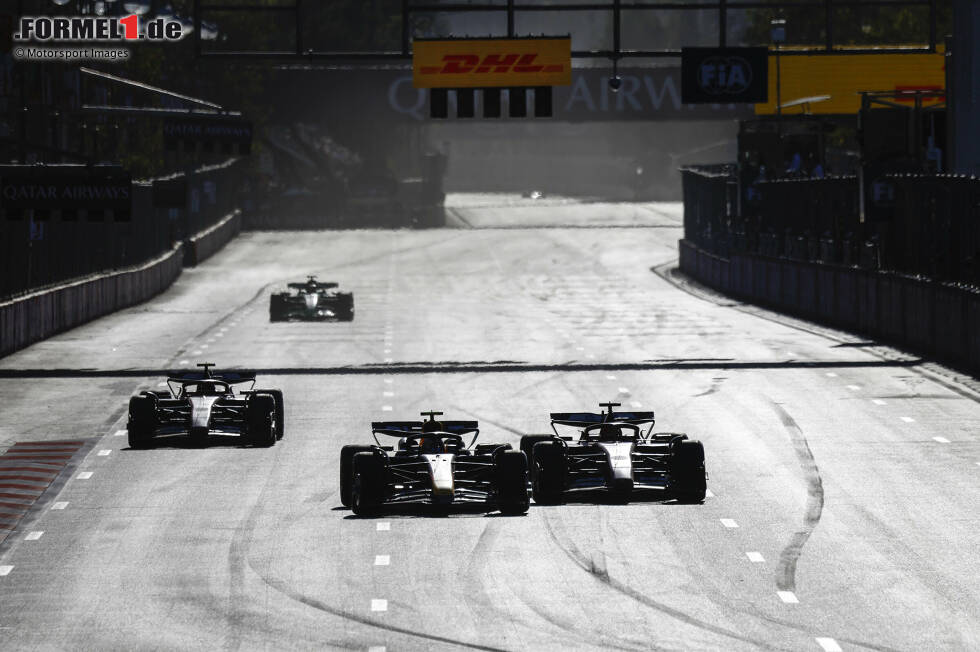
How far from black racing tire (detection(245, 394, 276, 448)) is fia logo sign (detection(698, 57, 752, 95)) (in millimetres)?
17272

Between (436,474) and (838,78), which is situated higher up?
(838,78)

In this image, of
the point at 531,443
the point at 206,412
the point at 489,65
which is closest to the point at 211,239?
the point at 489,65

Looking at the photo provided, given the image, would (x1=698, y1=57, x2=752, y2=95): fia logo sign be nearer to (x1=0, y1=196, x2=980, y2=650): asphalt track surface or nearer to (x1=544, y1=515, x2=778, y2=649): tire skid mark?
(x1=0, y1=196, x2=980, y2=650): asphalt track surface

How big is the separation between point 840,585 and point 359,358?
23575 millimetres

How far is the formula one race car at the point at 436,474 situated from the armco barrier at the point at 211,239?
2074 inches

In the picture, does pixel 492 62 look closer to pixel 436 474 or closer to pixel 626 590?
pixel 436 474

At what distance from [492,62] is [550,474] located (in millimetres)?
20272

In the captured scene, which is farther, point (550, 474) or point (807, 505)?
point (807, 505)

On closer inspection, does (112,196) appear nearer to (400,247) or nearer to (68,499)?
(68,499)

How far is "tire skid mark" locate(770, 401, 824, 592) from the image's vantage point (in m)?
18.2

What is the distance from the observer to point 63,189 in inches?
1652

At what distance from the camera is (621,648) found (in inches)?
601

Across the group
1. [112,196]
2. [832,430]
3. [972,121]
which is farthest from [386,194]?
[832,430]

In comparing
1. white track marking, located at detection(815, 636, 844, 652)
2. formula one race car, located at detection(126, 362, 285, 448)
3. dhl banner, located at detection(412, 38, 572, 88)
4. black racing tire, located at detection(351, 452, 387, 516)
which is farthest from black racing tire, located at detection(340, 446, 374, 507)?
dhl banner, located at detection(412, 38, 572, 88)
